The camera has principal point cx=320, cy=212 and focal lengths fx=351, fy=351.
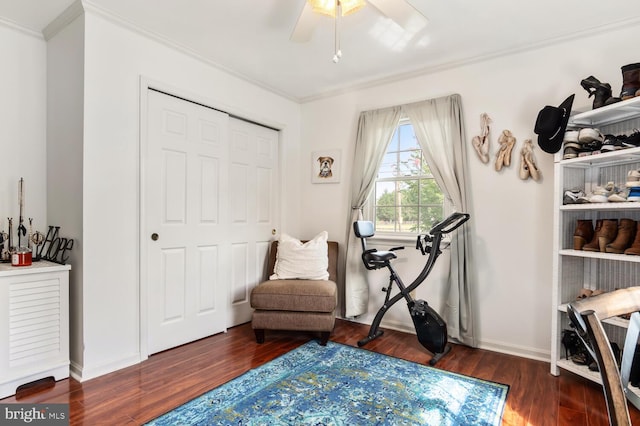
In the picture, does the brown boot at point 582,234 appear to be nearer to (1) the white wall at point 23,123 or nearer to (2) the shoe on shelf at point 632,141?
(2) the shoe on shelf at point 632,141

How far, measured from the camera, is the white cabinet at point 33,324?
2119 mm

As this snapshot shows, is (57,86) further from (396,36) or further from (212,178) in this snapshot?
(396,36)

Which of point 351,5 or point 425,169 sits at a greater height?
point 351,5

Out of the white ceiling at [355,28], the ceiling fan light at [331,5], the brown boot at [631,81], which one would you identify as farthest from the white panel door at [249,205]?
the brown boot at [631,81]

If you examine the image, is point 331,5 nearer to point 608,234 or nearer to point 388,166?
point 388,166

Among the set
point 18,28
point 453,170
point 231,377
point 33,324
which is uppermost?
point 18,28

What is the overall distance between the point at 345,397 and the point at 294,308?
986mm

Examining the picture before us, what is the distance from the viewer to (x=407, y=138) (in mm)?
3533

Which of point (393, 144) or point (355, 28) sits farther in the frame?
point (393, 144)

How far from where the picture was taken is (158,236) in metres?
2.84

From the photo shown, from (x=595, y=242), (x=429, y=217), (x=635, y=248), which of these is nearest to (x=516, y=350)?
(x=595, y=242)

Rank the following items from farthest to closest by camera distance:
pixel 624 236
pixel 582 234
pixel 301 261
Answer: pixel 301 261
pixel 582 234
pixel 624 236

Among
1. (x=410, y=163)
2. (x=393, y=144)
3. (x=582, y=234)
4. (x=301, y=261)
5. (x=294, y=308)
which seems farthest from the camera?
(x=393, y=144)

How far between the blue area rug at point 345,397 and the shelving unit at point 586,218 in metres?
0.70
